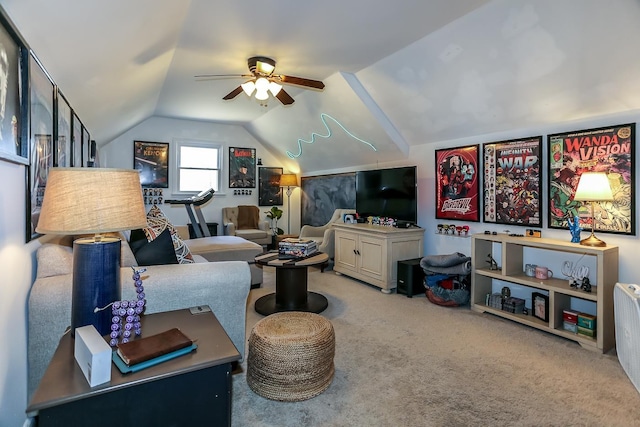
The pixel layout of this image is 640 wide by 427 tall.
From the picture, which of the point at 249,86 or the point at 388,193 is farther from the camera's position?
the point at 388,193

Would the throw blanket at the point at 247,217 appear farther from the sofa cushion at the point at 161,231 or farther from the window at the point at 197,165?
the sofa cushion at the point at 161,231

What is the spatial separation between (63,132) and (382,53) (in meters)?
2.79

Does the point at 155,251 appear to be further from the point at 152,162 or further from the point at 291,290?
the point at 152,162

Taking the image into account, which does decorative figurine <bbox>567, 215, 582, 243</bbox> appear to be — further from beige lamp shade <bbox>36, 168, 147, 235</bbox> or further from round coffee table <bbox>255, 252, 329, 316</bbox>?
beige lamp shade <bbox>36, 168, 147, 235</bbox>

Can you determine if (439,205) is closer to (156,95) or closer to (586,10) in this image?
(586,10)

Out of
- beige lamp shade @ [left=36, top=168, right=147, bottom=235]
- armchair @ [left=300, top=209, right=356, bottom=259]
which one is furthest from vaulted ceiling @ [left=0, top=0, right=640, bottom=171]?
armchair @ [left=300, top=209, right=356, bottom=259]

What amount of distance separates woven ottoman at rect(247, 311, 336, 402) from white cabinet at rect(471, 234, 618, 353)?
2070 millimetres

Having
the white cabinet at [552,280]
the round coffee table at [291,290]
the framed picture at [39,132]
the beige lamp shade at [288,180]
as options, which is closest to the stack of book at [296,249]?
the round coffee table at [291,290]

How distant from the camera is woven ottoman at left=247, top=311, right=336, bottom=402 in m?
1.92

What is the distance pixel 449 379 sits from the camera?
217 cm

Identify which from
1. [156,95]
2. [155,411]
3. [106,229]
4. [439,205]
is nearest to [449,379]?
[155,411]

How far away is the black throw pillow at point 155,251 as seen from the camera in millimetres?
2258

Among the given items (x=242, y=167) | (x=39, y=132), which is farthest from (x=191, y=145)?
(x=39, y=132)

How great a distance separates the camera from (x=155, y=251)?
228cm
